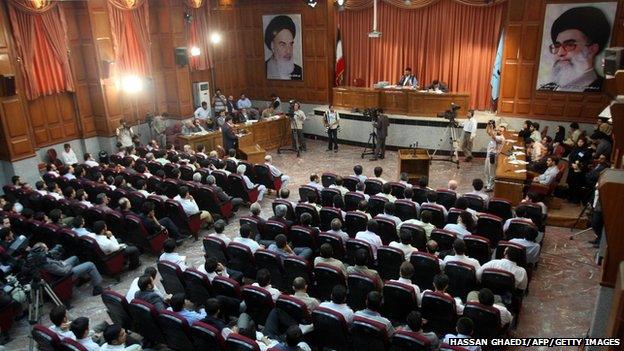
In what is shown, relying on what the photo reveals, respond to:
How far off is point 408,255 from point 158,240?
4.63 metres

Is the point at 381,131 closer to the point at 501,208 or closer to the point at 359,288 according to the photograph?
the point at 501,208

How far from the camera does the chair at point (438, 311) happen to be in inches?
212

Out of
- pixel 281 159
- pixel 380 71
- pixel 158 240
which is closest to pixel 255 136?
pixel 281 159

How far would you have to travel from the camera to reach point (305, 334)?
216 inches

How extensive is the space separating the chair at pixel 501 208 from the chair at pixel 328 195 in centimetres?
281

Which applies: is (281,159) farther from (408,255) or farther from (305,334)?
(305,334)

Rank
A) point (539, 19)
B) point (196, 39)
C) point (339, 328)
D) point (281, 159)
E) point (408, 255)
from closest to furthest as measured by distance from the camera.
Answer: point (339, 328), point (408, 255), point (539, 19), point (281, 159), point (196, 39)

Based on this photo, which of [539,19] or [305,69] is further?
[305,69]

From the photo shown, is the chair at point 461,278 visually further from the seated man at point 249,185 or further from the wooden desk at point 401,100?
the wooden desk at point 401,100

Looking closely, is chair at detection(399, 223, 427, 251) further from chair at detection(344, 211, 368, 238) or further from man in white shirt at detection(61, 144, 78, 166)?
man in white shirt at detection(61, 144, 78, 166)

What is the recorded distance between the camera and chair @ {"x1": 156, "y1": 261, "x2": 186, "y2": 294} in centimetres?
650

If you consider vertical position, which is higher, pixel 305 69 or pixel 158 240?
pixel 305 69

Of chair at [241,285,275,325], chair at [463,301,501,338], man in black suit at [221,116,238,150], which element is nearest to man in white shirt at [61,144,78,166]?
man in black suit at [221,116,238,150]

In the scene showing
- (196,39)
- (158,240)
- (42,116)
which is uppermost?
(196,39)
